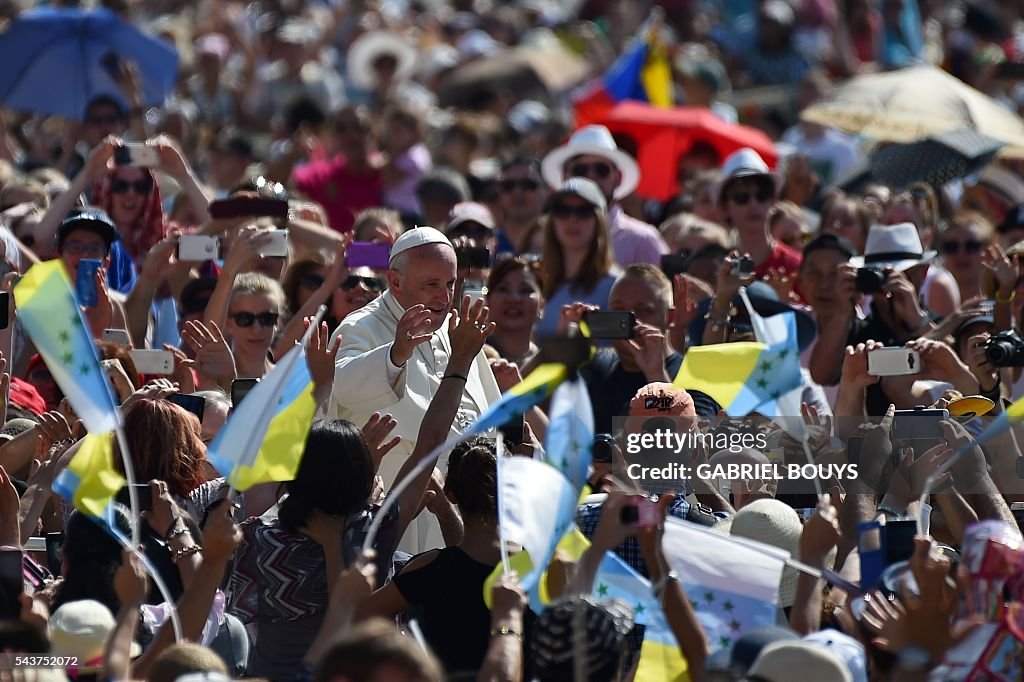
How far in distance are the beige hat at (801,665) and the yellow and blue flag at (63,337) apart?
1.87 metres

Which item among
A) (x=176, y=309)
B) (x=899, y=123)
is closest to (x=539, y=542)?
(x=176, y=309)

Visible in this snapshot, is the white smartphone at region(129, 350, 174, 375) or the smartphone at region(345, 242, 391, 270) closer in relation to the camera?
the white smartphone at region(129, 350, 174, 375)

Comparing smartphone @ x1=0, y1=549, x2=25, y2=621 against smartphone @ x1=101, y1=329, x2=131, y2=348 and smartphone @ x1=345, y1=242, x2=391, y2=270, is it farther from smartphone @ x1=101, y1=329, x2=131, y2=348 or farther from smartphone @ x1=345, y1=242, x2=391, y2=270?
smartphone @ x1=345, y1=242, x2=391, y2=270

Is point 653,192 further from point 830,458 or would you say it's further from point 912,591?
point 912,591

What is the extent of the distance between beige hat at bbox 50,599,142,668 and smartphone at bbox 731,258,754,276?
3.75 m

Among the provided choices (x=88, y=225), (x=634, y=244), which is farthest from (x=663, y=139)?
(x=88, y=225)

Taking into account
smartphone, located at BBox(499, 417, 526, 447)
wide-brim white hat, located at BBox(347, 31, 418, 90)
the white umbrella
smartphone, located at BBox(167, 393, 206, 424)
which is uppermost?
smartphone, located at BBox(167, 393, 206, 424)

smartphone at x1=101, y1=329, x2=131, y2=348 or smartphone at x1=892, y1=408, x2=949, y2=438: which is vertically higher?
smartphone at x1=892, y1=408, x2=949, y2=438

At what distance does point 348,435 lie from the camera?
5535 mm

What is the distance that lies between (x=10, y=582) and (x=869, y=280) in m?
4.24

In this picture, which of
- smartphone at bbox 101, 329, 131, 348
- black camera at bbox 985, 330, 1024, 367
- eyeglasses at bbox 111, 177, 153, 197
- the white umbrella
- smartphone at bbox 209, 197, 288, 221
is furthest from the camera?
the white umbrella

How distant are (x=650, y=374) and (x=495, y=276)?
108 centimetres

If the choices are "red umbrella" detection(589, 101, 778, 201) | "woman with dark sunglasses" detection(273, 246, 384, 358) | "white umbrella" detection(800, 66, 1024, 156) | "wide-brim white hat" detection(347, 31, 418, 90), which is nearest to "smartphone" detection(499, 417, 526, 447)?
"woman with dark sunglasses" detection(273, 246, 384, 358)

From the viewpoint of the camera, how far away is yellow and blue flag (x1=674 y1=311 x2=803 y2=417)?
6527mm
